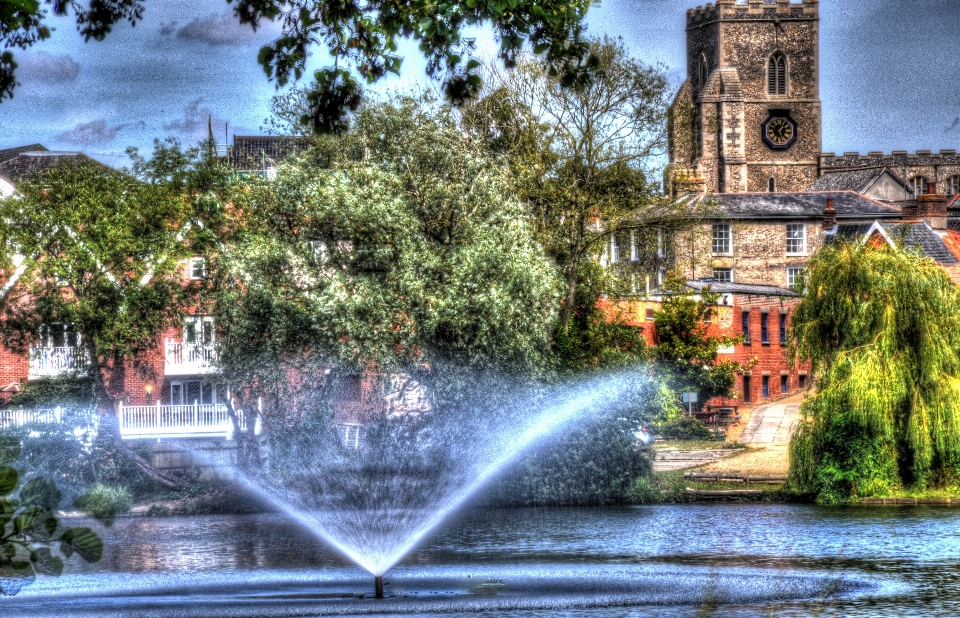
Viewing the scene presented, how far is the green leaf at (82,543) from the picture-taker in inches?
219

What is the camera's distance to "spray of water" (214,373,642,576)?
3716cm

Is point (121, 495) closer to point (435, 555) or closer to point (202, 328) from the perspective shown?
point (202, 328)

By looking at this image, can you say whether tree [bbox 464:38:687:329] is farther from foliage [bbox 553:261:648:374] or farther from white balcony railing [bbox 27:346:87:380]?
white balcony railing [bbox 27:346:87:380]

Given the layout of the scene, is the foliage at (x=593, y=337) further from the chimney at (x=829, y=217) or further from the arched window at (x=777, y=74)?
the arched window at (x=777, y=74)

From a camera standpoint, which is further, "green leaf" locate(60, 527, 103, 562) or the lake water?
the lake water

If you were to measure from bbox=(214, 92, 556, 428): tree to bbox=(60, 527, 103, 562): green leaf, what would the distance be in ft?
97.9

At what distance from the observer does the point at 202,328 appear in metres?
43.7

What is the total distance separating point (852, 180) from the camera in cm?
11269

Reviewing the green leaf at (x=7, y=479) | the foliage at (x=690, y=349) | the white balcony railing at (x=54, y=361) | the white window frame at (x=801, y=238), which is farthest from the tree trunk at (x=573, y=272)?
the white window frame at (x=801, y=238)

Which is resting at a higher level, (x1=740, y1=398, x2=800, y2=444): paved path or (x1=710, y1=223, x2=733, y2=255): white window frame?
(x1=710, y1=223, x2=733, y2=255): white window frame

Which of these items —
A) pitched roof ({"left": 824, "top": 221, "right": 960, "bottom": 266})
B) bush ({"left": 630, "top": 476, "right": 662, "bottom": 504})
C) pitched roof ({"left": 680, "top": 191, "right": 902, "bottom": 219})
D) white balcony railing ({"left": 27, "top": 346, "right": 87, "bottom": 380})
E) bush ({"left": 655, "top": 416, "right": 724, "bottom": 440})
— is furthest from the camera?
pitched roof ({"left": 680, "top": 191, "right": 902, "bottom": 219})

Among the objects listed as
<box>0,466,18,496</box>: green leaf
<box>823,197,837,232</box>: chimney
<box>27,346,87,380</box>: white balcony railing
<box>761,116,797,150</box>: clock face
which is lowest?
<box>0,466,18,496</box>: green leaf

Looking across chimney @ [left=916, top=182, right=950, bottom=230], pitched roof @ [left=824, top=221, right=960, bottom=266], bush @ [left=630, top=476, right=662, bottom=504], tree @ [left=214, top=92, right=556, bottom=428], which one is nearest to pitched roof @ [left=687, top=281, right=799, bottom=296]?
pitched roof @ [left=824, top=221, right=960, bottom=266]

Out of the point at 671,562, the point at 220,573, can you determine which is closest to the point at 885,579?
the point at 671,562
